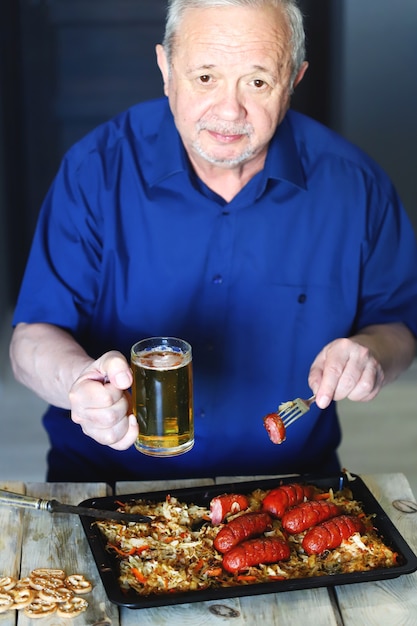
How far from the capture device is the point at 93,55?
5305 mm

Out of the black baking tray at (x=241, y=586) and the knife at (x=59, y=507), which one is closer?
the black baking tray at (x=241, y=586)

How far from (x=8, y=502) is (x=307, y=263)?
3.66 feet

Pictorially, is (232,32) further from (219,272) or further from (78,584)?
(78,584)

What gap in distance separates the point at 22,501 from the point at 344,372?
32.5 inches

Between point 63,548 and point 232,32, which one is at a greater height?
point 232,32

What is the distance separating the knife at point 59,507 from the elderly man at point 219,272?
44 cm

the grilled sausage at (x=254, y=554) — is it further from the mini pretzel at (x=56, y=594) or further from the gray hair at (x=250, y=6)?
the gray hair at (x=250, y=6)

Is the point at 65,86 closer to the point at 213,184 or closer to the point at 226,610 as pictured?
the point at 213,184

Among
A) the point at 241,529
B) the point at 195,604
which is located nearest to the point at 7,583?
the point at 195,604

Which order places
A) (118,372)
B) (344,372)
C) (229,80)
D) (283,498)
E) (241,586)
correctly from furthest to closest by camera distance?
(229,80), (344,372), (283,498), (118,372), (241,586)

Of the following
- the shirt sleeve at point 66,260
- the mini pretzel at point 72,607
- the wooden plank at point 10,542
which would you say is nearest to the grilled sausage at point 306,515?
the mini pretzel at point 72,607

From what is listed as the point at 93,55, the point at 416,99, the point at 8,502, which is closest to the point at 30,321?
the point at 8,502

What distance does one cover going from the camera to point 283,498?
231 centimetres

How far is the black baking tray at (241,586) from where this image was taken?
1.96 metres
